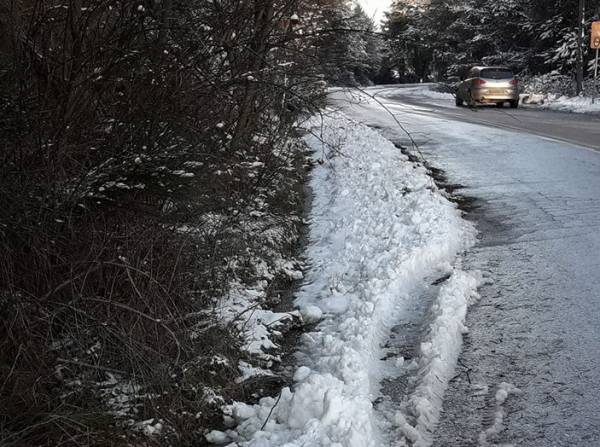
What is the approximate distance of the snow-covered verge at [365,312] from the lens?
3.33 meters

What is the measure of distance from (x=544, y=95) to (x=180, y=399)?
28982mm

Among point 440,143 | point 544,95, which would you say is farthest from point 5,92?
point 544,95

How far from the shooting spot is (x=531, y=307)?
186 inches

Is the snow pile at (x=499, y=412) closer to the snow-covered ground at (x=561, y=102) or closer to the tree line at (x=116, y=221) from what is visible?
the tree line at (x=116, y=221)

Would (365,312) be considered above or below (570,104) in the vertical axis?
below

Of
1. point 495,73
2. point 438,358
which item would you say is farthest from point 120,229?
point 495,73

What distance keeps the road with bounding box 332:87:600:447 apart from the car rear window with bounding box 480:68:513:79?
49.0 ft

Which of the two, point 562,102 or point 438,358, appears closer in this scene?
point 438,358

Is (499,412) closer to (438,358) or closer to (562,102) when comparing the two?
(438,358)

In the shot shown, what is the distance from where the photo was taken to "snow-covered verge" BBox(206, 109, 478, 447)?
3.33 meters

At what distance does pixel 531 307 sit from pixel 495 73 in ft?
72.8

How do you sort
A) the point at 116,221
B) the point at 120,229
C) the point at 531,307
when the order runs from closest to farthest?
the point at 120,229 → the point at 116,221 → the point at 531,307

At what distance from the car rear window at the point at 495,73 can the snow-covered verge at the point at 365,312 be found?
16.9 metres

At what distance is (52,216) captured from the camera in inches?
149
